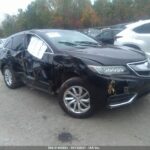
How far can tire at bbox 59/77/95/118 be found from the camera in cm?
464

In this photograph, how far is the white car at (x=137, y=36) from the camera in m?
8.30

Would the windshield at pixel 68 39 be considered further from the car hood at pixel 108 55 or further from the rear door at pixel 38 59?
the car hood at pixel 108 55

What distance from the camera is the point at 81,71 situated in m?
4.58

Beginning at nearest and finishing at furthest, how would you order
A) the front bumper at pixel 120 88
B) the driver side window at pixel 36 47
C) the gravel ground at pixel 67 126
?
1. the gravel ground at pixel 67 126
2. the front bumper at pixel 120 88
3. the driver side window at pixel 36 47

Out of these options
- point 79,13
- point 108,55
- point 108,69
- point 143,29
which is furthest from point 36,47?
point 79,13

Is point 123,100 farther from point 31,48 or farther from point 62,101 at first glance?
point 31,48

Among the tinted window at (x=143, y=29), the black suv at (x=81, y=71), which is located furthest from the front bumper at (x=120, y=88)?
the tinted window at (x=143, y=29)

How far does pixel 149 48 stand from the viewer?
817cm

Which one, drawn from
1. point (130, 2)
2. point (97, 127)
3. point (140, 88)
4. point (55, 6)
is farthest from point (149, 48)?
point (55, 6)

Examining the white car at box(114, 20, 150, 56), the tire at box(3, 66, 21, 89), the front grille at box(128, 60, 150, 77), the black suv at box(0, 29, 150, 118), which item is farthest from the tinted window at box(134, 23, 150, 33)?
the tire at box(3, 66, 21, 89)

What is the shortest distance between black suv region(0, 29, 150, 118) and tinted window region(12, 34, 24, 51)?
200mm

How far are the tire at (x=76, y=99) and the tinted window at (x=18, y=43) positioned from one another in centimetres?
186

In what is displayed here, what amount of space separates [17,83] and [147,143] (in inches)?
157

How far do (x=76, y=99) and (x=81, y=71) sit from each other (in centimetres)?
59
